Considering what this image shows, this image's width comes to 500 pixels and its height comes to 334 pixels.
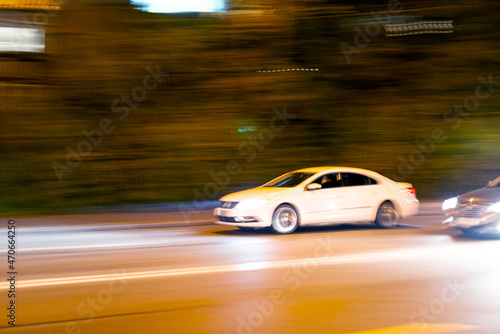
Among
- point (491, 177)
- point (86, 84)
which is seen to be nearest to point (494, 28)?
point (491, 177)

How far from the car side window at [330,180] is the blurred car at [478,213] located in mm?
2412

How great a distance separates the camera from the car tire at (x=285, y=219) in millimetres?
12508

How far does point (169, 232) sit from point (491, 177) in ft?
40.9

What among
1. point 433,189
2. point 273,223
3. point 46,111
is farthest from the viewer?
point 433,189

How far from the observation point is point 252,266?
30.0ft

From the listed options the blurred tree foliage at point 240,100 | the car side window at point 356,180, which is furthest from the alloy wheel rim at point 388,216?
the blurred tree foliage at point 240,100

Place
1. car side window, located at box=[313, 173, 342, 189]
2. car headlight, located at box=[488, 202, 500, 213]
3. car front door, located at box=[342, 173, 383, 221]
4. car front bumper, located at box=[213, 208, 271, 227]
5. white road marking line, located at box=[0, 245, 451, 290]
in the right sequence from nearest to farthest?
white road marking line, located at box=[0, 245, 451, 290] → car headlight, located at box=[488, 202, 500, 213] → car front bumper, located at box=[213, 208, 271, 227] → car side window, located at box=[313, 173, 342, 189] → car front door, located at box=[342, 173, 383, 221]

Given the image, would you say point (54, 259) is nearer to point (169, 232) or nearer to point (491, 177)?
point (169, 232)

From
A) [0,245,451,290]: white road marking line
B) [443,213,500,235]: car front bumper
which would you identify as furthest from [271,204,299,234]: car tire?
[443,213,500,235]: car front bumper

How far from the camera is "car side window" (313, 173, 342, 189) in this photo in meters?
13.1

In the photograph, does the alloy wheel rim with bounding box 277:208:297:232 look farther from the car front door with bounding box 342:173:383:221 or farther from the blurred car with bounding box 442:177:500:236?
the blurred car with bounding box 442:177:500:236

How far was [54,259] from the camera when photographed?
10.0 meters

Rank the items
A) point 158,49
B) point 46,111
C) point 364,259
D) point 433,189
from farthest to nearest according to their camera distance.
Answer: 1. point 433,189
2. point 158,49
3. point 46,111
4. point 364,259

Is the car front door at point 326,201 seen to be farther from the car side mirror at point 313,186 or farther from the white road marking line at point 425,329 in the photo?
the white road marking line at point 425,329
